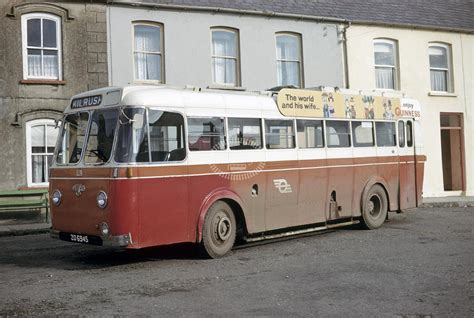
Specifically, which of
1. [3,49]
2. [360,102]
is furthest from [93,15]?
[360,102]

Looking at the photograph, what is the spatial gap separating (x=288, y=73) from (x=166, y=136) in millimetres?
11519

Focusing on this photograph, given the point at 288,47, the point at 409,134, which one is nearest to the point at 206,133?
the point at 409,134

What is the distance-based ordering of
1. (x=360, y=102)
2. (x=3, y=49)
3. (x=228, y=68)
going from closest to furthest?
(x=360, y=102) → (x=3, y=49) → (x=228, y=68)

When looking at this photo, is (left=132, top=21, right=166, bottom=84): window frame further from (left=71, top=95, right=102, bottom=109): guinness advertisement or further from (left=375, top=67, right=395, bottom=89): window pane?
(left=375, top=67, right=395, bottom=89): window pane

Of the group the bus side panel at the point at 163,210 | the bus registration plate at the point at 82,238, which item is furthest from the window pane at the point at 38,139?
the bus side panel at the point at 163,210

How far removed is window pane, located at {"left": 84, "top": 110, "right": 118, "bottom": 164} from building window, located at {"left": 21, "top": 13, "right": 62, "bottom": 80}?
838 cm

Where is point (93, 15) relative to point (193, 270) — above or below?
above

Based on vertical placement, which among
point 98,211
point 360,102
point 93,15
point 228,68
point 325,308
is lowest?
point 325,308

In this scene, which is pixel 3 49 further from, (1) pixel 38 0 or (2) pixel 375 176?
(2) pixel 375 176

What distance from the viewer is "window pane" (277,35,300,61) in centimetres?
1967

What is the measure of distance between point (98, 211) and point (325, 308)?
13.2 feet

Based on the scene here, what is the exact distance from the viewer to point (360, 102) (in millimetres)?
12688

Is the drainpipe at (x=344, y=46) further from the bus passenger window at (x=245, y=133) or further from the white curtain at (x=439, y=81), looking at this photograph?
the bus passenger window at (x=245, y=133)

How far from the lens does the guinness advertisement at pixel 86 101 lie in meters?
9.16
